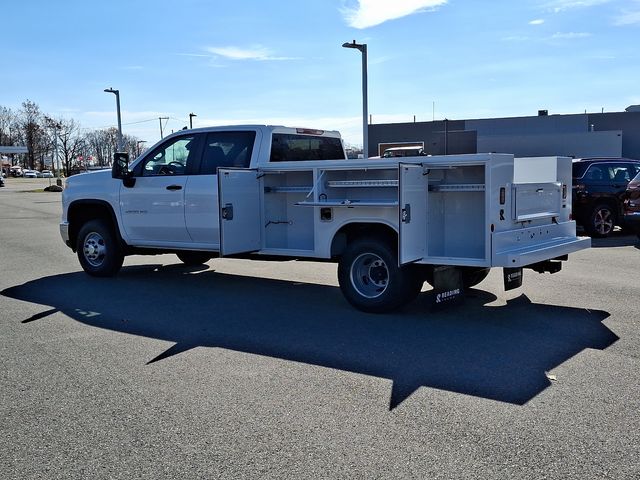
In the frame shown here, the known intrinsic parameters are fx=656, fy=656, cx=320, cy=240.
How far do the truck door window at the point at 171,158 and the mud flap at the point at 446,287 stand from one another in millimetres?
4015

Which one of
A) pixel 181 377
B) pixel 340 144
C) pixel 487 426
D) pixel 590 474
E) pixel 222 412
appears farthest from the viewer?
pixel 340 144

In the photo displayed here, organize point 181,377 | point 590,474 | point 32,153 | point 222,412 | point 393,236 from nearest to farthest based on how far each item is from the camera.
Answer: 1. point 590,474
2. point 222,412
3. point 181,377
4. point 393,236
5. point 32,153

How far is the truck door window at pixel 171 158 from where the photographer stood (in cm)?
922

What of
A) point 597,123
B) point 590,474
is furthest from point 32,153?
point 590,474

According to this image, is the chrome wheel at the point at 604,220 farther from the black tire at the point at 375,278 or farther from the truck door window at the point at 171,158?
the truck door window at the point at 171,158

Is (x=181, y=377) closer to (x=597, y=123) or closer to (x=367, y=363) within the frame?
(x=367, y=363)

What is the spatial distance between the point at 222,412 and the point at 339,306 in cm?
354

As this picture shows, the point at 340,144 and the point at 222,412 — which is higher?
the point at 340,144

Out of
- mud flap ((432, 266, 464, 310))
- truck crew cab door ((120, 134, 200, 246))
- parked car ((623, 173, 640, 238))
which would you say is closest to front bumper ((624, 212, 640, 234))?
parked car ((623, 173, 640, 238))

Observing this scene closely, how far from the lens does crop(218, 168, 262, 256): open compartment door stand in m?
7.89

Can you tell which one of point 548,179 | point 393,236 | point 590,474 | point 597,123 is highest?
point 597,123

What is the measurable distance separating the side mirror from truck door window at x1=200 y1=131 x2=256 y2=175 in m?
1.30

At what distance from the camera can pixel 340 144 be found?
10.1 metres

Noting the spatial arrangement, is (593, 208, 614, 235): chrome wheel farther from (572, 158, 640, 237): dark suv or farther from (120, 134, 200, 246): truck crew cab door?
(120, 134, 200, 246): truck crew cab door
